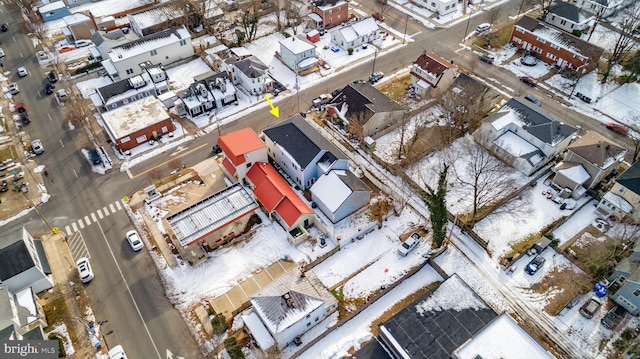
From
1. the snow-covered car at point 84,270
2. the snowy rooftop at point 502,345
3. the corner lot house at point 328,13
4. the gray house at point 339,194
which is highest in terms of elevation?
the corner lot house at point 328,13

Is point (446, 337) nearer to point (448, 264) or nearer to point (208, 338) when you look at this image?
point (448, 264)

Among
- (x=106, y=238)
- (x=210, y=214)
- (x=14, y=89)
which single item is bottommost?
(x=210, y=214)

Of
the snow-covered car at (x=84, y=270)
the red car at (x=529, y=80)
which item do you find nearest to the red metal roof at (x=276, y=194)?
the snow-covered car at (x=84, y=270)

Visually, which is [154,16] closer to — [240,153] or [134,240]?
[240,153]

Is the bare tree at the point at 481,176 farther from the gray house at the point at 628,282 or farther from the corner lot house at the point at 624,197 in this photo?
the gray house at the point at 628,282

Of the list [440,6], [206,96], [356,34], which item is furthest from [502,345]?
[440,6]

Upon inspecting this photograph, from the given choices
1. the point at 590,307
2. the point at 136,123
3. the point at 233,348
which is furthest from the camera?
the point at 136,123
